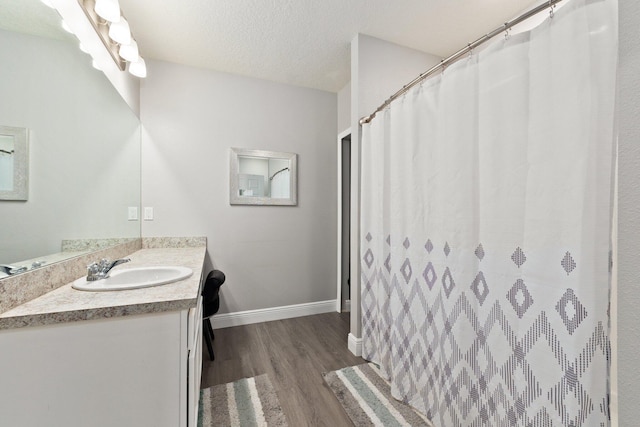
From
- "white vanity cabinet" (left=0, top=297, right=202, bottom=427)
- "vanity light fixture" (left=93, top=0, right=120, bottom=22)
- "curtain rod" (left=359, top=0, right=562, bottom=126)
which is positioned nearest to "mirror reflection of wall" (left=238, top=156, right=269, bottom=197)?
"curtain rod" (left=359, top=0, right=562, bottom=126)

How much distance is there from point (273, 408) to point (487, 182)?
1.64 metres

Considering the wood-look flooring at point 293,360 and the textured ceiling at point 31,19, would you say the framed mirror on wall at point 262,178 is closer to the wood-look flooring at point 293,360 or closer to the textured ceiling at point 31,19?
the wood-look flooring at point 293,360

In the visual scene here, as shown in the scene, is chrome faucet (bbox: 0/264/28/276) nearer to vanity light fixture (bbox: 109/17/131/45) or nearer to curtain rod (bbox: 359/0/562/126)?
vanity light fixture (bbox: 109/17/131/45)

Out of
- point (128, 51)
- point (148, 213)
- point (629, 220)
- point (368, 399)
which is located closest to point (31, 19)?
point (128, 51)

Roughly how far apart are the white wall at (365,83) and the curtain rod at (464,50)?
0.16 m

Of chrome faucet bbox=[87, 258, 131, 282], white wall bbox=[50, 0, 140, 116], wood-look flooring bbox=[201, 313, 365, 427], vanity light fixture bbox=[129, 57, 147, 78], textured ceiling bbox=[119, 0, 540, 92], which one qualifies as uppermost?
textured ceiling bbox=[119, 0, 540, 92]

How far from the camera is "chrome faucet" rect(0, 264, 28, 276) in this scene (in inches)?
34.6

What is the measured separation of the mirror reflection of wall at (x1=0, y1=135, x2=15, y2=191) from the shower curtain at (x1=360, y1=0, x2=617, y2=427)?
1785mm

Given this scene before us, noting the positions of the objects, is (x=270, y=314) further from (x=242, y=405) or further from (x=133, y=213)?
(x=133, y=213)

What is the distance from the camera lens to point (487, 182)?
1.01 meters

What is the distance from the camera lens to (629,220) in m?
0.50

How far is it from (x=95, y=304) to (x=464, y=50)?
6.08 ft

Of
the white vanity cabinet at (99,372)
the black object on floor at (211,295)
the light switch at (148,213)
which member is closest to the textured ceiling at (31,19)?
the white vanity cabinet at (99,372)

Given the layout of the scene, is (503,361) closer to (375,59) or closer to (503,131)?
(503,131)
